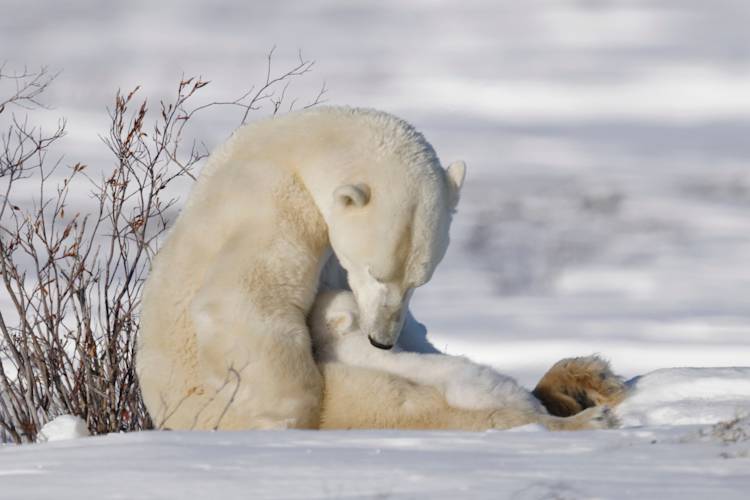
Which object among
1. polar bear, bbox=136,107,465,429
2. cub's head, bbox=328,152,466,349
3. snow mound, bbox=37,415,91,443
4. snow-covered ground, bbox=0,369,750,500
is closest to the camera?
snow-covered ground, bbox=0,369,750,500

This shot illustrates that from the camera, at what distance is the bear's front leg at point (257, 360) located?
4.86m

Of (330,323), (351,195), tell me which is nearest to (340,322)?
(330,323)

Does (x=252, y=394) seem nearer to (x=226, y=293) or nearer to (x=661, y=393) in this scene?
(x=226, y=293)

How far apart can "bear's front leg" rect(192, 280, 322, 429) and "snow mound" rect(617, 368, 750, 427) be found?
4.21 feet

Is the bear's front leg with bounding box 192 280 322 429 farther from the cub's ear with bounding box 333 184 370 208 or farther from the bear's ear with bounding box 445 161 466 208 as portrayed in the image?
the bear's ear with bounding box 445 161 466 208

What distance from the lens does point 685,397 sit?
5523mm

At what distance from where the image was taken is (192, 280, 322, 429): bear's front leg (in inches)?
191

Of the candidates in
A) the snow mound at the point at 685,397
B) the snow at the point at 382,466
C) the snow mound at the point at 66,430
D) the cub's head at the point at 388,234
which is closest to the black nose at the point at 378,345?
the cub's head at the point at 388,234

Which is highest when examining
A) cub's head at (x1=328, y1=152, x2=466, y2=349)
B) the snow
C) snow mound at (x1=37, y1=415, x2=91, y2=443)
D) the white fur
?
cub's head at (x1=328, y1=152, x2=466, y2=349)

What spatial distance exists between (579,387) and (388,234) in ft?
3.51

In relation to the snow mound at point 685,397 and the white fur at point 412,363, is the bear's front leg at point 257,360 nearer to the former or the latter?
the white fur at point 412,363

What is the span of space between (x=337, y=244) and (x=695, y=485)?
88.8 inches

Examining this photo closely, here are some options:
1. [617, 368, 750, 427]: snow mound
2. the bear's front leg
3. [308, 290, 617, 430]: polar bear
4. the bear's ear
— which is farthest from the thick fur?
the bear's front leg

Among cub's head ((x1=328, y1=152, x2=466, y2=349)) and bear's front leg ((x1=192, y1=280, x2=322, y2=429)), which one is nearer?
bear's front leg ((x1=192, y1=280, x2=322, y2=429))
